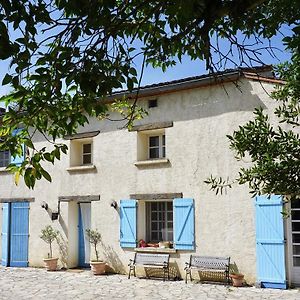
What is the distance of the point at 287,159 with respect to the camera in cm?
403

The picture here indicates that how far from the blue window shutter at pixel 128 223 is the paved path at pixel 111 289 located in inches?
38.4

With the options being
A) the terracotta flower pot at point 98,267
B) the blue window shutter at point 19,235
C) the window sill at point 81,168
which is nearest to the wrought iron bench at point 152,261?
the terracotta flower pot at point 98,267

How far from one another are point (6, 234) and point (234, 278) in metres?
8.21

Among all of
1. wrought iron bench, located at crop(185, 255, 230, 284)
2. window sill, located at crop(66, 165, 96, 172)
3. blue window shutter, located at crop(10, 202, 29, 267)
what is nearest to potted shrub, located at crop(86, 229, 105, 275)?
window sill, located at crop(66, 165, 96, 172)

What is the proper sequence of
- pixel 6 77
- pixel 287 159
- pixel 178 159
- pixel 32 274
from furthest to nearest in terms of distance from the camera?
pixel 32 274
pixel 178 159
pixel 287 159
pixel 6 77

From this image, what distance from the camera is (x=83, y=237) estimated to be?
14148 millimetres

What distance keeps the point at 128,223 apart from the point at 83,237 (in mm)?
2218

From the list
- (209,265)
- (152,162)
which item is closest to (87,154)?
(152,162)

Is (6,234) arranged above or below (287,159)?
below

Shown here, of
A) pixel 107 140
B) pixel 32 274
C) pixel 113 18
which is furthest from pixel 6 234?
pixel 113 18

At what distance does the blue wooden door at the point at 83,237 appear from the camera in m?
14.1

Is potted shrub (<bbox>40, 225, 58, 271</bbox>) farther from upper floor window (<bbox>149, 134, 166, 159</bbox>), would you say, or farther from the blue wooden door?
upper floor window (<bbox>149, 134, 166, 159</bbox>)

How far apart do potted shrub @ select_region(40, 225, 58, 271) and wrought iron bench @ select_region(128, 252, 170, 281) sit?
9.19 ft

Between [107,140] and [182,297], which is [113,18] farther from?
[107,140]
